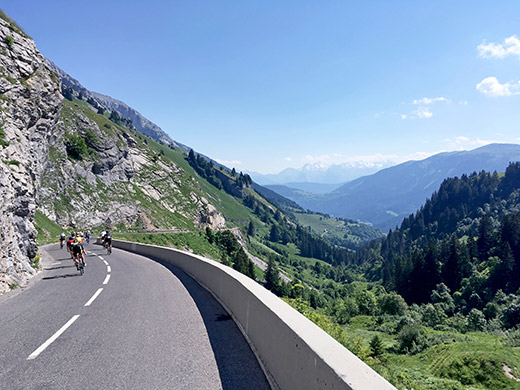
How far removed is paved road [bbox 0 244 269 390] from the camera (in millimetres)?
4918

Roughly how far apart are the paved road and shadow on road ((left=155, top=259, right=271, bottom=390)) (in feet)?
0.06

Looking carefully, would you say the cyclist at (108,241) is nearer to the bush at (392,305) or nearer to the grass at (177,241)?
the grass at (177,241)

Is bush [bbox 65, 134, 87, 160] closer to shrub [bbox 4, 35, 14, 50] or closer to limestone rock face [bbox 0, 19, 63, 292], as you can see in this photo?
limestone rock face [bbox 0, 19, 63, 292]

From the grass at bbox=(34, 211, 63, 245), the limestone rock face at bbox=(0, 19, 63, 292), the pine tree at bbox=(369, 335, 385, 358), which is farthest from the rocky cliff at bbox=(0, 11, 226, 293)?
the pine tree at bbox=(369, 335, 385, 358)

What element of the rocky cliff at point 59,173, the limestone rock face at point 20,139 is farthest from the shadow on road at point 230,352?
the limestone rock face at point 20,139

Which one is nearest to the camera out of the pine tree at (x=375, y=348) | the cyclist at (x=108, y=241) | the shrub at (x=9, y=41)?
the pine tree at (x=375, y=348)

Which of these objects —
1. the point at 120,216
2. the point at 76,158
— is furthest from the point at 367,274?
the point at 76,158

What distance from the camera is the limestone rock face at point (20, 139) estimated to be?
48.8ft

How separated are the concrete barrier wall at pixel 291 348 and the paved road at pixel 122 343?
0.34 m

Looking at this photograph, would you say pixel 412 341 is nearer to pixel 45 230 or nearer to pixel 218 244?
pixel 45 230

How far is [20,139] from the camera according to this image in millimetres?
22766

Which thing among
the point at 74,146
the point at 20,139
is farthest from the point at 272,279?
the point at 20,139

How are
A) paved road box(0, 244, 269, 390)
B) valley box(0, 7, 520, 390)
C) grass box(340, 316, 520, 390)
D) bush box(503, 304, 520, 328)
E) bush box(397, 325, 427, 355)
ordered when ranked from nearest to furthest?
paved road box(0, 244, 269, 390) < grass box(340, 316, 520, 390) < valley box(0, 7, 520, 390) < bush box(397, 325, 427, 355) < bush box(503, 304, 520, 328)

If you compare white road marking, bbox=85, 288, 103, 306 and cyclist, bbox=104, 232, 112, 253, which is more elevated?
white road marking, bbox=85, 288, 103, 306
